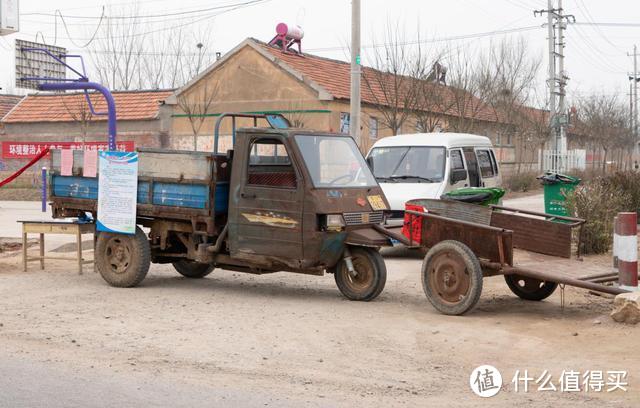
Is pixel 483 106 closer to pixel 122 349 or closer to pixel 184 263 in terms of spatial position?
pixel 184 263

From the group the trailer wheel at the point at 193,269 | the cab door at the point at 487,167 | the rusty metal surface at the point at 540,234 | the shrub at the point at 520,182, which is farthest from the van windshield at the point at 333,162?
the shrub at the point at 520,182

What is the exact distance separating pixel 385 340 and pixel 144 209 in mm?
4474

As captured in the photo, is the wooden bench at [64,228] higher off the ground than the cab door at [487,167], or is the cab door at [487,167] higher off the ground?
the cab door at [487,167]

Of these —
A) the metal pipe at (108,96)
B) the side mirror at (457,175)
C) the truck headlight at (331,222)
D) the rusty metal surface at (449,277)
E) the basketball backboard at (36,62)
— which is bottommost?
the rusty metal surface at (449,277)

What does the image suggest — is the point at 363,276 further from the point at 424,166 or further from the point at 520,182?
the point at 520,182

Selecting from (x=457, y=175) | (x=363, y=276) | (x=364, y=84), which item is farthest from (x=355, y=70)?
(x=364, y=84)

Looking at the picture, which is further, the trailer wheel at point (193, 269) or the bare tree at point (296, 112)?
the bare tree at point (296, 112)

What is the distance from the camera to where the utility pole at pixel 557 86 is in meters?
41.8

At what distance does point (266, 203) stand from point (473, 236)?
2.53 meters

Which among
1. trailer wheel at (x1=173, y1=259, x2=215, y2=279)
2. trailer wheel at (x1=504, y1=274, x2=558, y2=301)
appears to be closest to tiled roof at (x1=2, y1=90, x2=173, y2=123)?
trailer wheel at (x1=173, y1=259, x2=215, y2=279)

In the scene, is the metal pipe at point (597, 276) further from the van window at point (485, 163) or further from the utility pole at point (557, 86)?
the utility pole at point (557, 86)

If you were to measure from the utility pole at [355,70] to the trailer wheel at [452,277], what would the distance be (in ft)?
31.7

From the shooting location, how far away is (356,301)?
9.83 m

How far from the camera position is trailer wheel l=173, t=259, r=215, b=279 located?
468 inches
